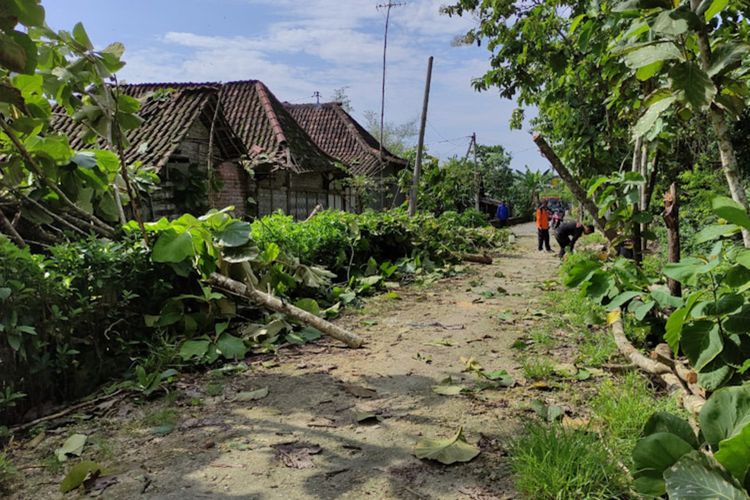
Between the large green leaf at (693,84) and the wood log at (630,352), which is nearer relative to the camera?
the large green leaf at (693,84)

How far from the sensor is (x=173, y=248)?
447 cm

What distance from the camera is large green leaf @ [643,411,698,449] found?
199 centimetres

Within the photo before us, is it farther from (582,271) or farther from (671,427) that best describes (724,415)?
(582,271)

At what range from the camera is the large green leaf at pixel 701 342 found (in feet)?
7.63

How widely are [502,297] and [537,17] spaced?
4.59 meters

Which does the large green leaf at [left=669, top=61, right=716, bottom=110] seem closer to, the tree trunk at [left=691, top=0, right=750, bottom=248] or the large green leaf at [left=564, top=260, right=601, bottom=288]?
the tree trunk at [left=691, top=0, right=750, bottom=248]

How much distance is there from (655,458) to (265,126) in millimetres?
19914

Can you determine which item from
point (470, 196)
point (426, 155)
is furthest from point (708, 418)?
point (470, 196)

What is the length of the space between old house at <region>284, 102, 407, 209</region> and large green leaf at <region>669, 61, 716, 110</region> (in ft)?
71.1

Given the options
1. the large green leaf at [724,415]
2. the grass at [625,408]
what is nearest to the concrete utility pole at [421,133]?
the grass at [625,408]

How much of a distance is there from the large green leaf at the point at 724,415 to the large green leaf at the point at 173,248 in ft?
12.4

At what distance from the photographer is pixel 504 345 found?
509cm

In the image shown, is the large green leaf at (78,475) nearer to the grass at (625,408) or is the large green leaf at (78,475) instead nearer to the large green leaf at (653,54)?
the grass at (625,408)

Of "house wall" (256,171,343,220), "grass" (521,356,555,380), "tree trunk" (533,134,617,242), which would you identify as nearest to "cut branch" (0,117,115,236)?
"grass" (521,356,555,380)
